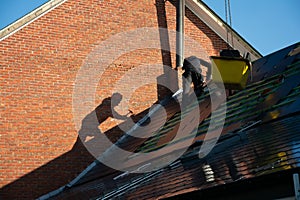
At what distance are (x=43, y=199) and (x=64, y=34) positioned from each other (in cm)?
398

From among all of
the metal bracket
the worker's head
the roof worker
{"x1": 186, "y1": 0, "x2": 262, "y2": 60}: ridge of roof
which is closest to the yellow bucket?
the roof worker

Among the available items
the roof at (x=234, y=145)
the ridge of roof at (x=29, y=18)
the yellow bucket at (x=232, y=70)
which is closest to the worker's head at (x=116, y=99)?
the roof at (x=234, y=145)

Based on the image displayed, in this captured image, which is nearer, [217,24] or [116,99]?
[116,99]

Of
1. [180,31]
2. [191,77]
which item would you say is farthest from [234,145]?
[180,31]

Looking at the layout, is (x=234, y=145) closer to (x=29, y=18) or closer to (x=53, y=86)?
(x=53, y=86)

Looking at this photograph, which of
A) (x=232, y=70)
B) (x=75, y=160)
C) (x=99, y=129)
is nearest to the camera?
(x=232, y=70)

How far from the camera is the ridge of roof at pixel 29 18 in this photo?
49.8ft

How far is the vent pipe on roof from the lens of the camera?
17453 millimetres

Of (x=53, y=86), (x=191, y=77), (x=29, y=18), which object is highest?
(x=29, y=18)

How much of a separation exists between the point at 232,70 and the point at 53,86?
4175mm

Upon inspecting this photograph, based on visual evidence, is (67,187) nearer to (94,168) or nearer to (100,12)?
(94,168)

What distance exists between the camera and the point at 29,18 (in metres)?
15.5

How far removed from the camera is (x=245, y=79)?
47.2 ft

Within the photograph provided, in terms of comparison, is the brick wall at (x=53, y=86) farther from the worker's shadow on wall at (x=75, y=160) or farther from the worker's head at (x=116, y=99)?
the worker's head at (x=116, y=99)
